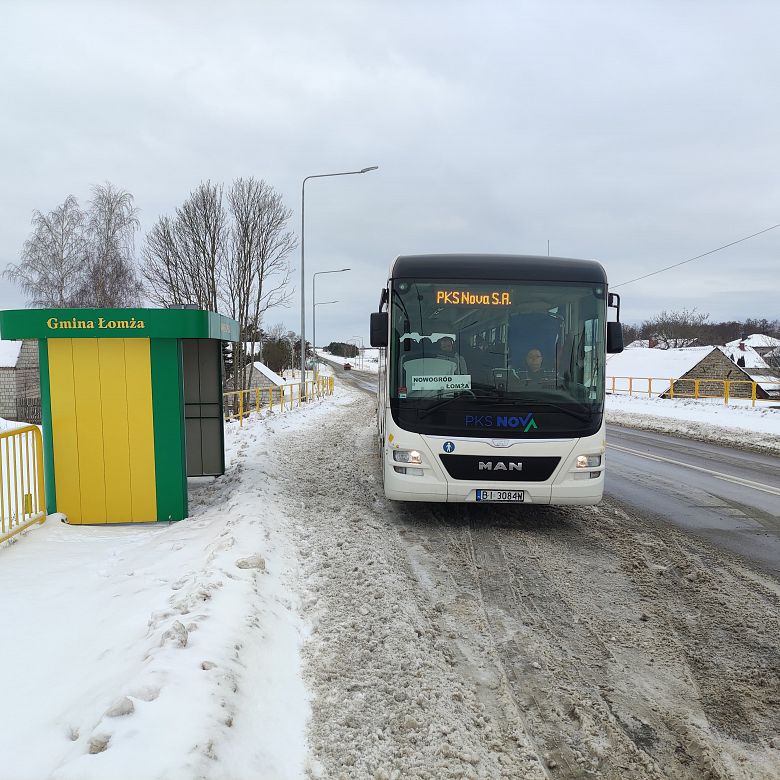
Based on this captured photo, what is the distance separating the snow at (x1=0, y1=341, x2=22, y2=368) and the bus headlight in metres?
45.2

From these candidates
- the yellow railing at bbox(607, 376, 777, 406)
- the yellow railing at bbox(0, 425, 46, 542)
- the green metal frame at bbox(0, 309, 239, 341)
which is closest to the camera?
the yellow railing at bbox(0, 425, 46, 542)

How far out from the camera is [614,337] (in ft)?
23.6

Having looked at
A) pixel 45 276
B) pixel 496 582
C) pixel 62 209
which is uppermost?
pixel 62 209

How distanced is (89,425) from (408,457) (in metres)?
3.54

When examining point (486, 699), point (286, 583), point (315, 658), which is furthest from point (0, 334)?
point (486, 699)

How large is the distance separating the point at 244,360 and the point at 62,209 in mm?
16208

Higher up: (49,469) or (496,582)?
(49,469)

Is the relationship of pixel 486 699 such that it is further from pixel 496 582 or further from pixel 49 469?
pixel 49 469

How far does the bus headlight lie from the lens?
6.86 meters

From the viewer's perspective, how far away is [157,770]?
246cm

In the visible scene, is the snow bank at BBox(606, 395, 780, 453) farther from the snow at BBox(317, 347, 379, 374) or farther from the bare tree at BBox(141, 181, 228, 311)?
the snow at BBox(317, 347, 379, 374)

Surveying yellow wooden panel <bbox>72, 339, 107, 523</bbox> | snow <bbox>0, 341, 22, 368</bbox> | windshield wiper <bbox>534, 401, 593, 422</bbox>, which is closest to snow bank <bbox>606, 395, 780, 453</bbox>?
windshield wiper <bbox>534, 401, 593, 422</bbox>

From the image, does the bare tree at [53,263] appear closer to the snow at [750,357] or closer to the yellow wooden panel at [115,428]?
the yellow wooden panel at [115,428]

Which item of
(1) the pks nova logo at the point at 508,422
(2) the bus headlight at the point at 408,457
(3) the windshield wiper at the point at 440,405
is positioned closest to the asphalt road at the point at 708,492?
(1) the pks nova logo at the point at 508,422
